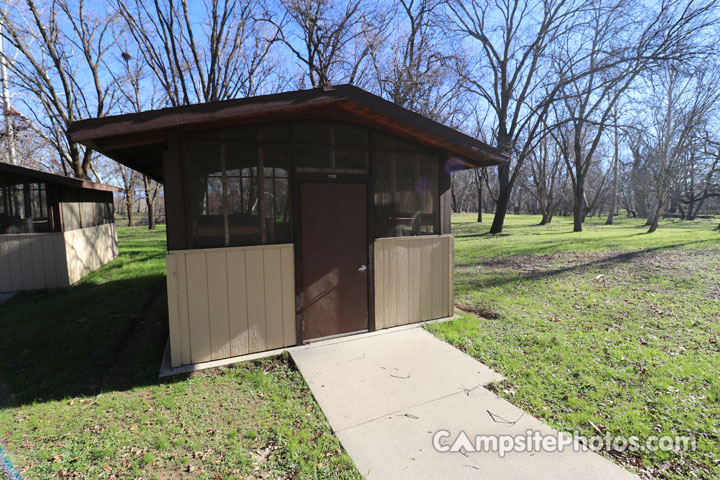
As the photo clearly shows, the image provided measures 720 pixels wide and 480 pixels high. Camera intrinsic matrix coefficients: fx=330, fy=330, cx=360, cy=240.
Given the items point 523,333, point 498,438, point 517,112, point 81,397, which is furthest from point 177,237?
point 517,112

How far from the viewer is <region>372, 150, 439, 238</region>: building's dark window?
4953mm

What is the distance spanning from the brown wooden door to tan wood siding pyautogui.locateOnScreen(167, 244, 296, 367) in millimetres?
267

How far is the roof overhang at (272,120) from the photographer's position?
3.35 metres

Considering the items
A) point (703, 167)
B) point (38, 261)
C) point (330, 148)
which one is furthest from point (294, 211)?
point (703, 167)

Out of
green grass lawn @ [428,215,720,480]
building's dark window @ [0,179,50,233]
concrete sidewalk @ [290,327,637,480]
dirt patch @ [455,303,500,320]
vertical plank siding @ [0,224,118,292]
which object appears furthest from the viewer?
vertical plank siding @ [0,224,118,292]

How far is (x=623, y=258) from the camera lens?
9.64m

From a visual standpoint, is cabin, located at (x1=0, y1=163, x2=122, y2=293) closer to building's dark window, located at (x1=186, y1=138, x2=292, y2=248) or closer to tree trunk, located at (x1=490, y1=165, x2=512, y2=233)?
building's dark window, located at (x1=186, y1=138, x2=292, y2=248)

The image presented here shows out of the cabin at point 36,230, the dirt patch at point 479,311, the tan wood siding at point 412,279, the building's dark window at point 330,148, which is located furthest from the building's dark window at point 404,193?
the cabin at point 36,230

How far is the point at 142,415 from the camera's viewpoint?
10.4 feet

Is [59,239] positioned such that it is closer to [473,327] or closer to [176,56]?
[176,56]

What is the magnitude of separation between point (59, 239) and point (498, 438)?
1039cm

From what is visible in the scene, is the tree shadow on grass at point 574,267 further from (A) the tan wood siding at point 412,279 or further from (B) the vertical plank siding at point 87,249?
(B) the vertical plank siding at point 87,249

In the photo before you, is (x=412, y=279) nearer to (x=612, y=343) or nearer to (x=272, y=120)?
(x=612, y=343)

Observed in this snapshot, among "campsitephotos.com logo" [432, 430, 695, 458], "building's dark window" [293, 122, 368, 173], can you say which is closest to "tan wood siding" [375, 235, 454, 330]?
"building's dark window" [293, 122, 368, 173]
